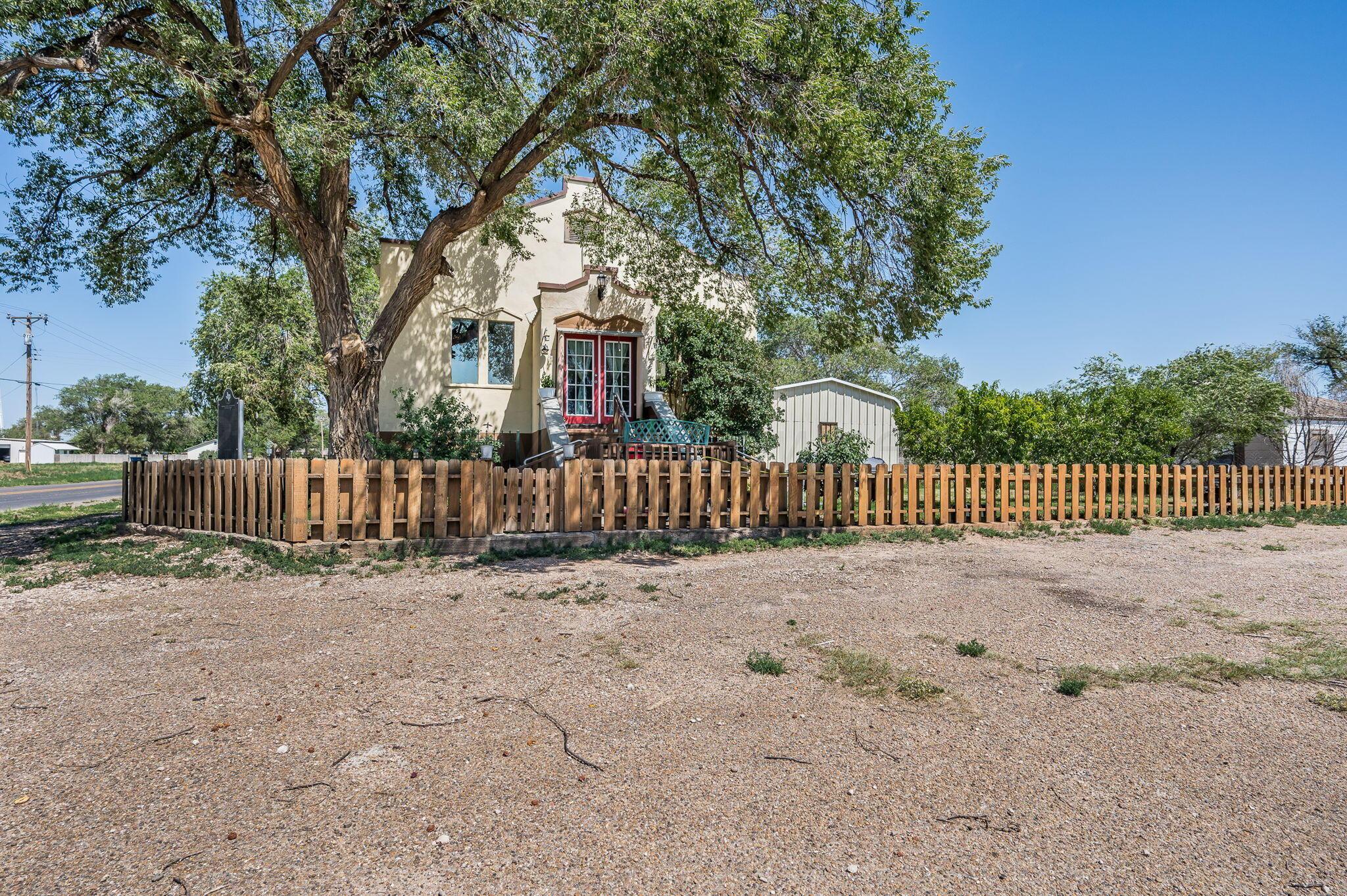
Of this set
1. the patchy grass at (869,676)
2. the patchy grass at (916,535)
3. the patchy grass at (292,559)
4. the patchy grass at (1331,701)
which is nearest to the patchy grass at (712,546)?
the patchy grass at (916,535)

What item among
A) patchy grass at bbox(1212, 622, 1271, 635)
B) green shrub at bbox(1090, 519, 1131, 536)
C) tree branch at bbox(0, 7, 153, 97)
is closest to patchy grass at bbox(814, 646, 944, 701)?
patchy grass at bbox(1212, 622, 1271, 635)

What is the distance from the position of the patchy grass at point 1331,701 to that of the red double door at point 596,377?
1298 centimetres

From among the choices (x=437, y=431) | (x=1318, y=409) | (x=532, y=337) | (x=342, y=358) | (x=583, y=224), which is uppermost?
(x=583, y=224)

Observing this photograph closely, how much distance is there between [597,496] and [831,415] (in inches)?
464

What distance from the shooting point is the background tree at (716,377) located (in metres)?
16.8

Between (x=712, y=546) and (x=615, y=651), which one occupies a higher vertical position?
(x=712, y=546)

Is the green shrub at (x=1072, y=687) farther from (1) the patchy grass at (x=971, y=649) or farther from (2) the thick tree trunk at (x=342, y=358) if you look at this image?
(2) the thick tree trunk at (x=342, y=358)

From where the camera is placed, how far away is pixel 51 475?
39.1m

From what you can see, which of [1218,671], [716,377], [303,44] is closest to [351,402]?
[303,44]

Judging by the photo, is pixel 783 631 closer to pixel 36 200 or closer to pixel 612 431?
pixel 612 431

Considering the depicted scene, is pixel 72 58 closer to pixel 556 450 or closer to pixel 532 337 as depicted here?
pixel 556 450

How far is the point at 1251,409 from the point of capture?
811 inches

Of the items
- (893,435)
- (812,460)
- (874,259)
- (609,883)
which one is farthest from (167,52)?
(893,435)

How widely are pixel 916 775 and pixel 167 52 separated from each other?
11.8 m
